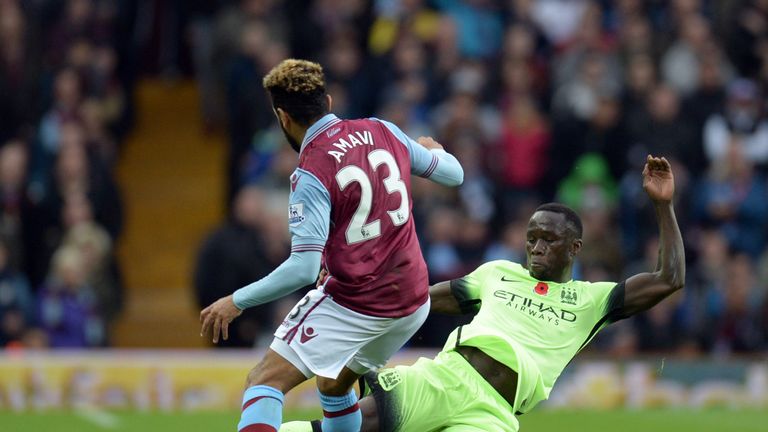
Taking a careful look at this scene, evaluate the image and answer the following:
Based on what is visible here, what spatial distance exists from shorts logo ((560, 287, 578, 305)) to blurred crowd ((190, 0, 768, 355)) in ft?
18.2

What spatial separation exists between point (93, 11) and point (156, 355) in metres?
5.16

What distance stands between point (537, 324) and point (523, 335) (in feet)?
0.33

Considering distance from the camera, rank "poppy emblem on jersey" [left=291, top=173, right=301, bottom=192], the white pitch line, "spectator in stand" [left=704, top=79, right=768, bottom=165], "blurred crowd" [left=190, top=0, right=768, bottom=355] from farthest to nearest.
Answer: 1. "spectator in stand" [left=704, top=79, right=768, bottom=165]
2. "blurred crowd" [left=190, top=0, right=768, bottom=355]
3. the white pitch line
4. "poppy emblem on jersey" [left=291, top=173, right=301, bottom=192]

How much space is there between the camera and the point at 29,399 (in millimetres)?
12258

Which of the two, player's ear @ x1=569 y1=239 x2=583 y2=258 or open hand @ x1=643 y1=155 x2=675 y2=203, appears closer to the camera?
open hand @ x1=643 y1=155 x2=675 y2=203

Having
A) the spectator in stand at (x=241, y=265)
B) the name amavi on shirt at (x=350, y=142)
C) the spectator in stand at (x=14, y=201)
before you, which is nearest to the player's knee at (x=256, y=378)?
the name amavi on shirt at (x=350, y=142)

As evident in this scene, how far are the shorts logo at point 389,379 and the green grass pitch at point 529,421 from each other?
12.7 feet

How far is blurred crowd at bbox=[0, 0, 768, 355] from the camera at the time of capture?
1330cm

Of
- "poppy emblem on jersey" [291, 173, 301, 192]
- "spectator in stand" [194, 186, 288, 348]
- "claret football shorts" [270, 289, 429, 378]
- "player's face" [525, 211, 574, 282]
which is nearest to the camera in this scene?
"poppy emblem on jersey" [291, 173, 301, 192]

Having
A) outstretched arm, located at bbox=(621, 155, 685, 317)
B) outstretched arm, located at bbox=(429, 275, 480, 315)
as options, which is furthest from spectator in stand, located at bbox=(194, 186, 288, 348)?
outstretched arm, located at bbox=(621, 155, 685, 317)

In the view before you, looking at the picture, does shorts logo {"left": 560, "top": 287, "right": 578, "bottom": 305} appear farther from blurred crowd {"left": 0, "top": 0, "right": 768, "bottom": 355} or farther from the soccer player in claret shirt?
blurred crowd {"left": 0, "top": 0, "right": 768, "bottom": 355}

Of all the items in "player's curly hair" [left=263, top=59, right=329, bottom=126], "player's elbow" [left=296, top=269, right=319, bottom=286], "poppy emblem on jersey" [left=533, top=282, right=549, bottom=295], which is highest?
"player's curly hair" [left=263, top=59, right=329, bottom=126]

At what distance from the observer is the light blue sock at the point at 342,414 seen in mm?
7070

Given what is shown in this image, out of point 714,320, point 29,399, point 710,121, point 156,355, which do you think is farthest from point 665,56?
point 29,399
